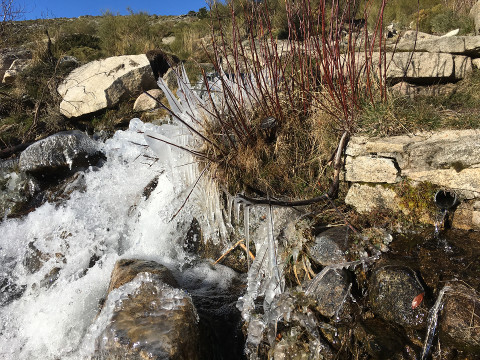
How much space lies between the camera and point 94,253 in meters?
4.09

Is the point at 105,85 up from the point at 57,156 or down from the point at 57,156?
up

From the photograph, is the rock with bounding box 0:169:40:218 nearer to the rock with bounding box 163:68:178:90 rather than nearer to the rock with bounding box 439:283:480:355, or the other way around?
the rock with bounding box 163:68:178:90

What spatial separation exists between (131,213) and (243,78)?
2.25m

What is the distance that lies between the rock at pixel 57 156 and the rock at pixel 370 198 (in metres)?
4.54

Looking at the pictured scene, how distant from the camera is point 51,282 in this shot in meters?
3.95

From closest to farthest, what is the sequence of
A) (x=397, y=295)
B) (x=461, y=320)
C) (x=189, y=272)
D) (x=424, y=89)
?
(x=461, y=320) → (x=397, y=295) → (x=189, y=272) → (x=424, y=89)

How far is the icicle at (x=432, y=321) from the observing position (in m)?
1.91

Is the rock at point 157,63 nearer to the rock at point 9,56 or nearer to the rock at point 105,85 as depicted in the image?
the rock at point 105,85

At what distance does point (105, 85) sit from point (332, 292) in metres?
6.48

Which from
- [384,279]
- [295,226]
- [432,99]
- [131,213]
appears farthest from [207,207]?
[432,99]

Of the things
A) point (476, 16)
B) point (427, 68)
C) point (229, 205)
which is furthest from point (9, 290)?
point (476, 16)

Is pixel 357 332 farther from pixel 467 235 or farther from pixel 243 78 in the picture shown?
pixel 243 78

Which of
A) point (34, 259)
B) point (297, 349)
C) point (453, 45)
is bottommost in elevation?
point (34, 259)

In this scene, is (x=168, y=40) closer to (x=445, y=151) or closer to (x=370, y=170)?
(x=370, y=170)
